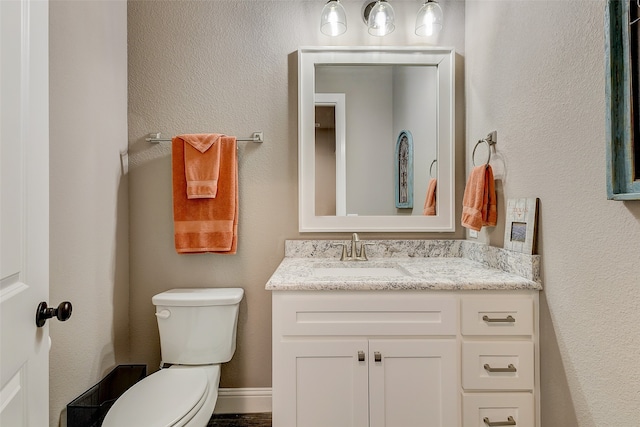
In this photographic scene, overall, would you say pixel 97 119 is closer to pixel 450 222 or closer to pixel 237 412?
pixel 237 412

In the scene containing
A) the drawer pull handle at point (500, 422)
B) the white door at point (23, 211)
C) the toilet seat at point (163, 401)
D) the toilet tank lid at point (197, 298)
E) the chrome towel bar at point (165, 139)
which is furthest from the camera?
the chrome towel bar at point (165, 139)

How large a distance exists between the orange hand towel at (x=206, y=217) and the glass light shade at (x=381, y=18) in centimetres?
100

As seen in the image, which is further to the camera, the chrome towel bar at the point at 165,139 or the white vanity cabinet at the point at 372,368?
the chrome towel bar at the point at 165,139

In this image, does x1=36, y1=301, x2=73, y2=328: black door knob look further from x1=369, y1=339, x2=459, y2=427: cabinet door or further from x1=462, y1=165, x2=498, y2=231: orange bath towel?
x1=462, y1=165, x2=498, y2=231: orange bath towel

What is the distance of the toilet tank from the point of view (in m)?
1.74

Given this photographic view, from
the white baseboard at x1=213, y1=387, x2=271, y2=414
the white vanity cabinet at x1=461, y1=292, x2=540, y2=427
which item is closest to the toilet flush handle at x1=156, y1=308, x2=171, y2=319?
the white baseboard at x1=213, y1=387, x2=271, y2=414

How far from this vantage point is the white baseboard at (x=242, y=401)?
199 centimetres

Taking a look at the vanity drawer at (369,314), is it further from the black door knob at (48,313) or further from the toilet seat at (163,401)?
the black door knob at (48,313)

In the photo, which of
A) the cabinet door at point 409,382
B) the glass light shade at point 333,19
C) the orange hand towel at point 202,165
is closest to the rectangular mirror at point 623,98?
the cabinet door at point 409,382

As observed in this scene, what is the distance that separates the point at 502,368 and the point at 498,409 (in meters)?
0.16

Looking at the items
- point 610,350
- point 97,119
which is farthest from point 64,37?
point 610,350

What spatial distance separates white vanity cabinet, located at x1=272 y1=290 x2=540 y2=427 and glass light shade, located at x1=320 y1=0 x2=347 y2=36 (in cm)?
144

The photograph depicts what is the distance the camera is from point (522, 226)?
4.83 feet

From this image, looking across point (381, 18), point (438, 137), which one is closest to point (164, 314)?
point (438, 137)
